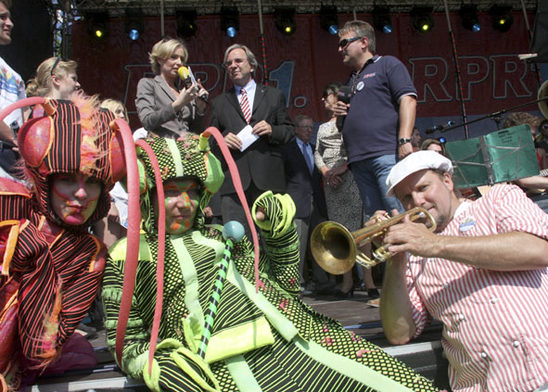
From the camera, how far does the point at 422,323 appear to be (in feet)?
7.81

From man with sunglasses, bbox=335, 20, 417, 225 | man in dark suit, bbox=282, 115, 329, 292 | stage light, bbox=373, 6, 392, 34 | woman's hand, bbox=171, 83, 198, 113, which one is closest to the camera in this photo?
woman's hand, bbox=171, 83, 198, 113

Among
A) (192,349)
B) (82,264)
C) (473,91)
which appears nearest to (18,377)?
(82,264)

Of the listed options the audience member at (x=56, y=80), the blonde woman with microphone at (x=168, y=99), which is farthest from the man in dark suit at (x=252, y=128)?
the audience member at (x=56, y=80)

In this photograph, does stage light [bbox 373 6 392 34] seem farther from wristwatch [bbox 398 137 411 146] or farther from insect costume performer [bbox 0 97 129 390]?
insect costume performer [bbox 0 97 129 390]

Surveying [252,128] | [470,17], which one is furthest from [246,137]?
[470,17]

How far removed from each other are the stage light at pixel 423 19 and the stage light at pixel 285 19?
2304 millimetres

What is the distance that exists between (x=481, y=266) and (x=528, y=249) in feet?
0.61

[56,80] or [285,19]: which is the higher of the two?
[285,19]

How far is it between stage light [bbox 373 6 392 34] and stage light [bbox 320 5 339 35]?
0.74 m

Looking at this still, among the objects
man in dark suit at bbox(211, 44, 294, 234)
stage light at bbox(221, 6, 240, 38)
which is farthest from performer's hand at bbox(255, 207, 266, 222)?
stage light at bbox(221, 6, 240, 38)

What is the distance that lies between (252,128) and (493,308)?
2327 mm

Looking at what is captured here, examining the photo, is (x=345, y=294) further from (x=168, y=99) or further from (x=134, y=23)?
(x=134, y=23)

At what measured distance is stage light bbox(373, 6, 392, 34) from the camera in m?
9.31

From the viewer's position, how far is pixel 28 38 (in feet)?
22.3
